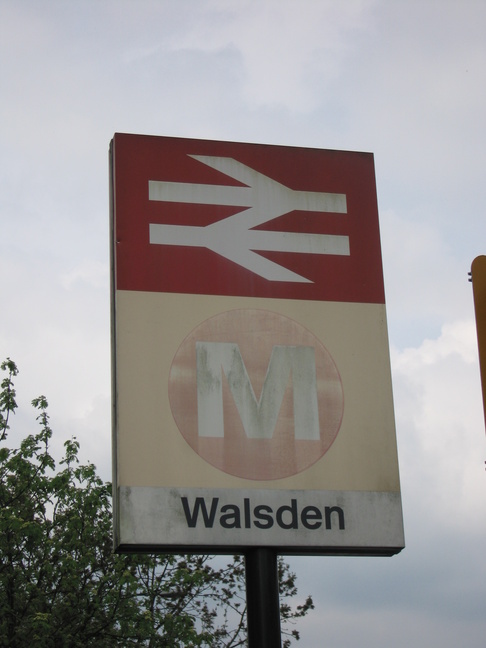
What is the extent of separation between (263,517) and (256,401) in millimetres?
1016

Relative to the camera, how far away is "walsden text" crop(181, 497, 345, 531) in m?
9.45

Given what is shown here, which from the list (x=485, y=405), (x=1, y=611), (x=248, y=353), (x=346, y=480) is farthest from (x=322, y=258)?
(x=1, y=611)

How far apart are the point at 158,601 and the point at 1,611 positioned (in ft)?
11.8

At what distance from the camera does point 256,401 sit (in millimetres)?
9938

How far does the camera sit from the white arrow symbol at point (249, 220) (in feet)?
34.2

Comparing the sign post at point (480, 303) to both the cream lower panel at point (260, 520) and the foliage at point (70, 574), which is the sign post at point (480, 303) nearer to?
the cream lower panel at point (260, 520)

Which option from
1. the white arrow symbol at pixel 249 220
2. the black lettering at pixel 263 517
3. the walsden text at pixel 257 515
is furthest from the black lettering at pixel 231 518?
the white arrow symbol at pixel 249 220

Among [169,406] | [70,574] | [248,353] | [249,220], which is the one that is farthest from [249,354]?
[70,574]

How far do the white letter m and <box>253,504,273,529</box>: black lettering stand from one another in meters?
0.62

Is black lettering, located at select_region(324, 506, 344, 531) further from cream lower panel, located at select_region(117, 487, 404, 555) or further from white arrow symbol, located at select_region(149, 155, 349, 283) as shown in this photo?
white arrow symbol, located at select_region(149, 155, 349, 283)

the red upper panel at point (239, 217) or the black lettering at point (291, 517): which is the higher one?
the red upper panel at point (239, 217)

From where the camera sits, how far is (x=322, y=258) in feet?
34.9

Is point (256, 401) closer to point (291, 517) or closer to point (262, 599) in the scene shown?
point (291, 517)

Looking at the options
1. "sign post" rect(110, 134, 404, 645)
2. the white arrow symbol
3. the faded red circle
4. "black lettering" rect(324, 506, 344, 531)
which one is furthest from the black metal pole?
the white arrow symbol
